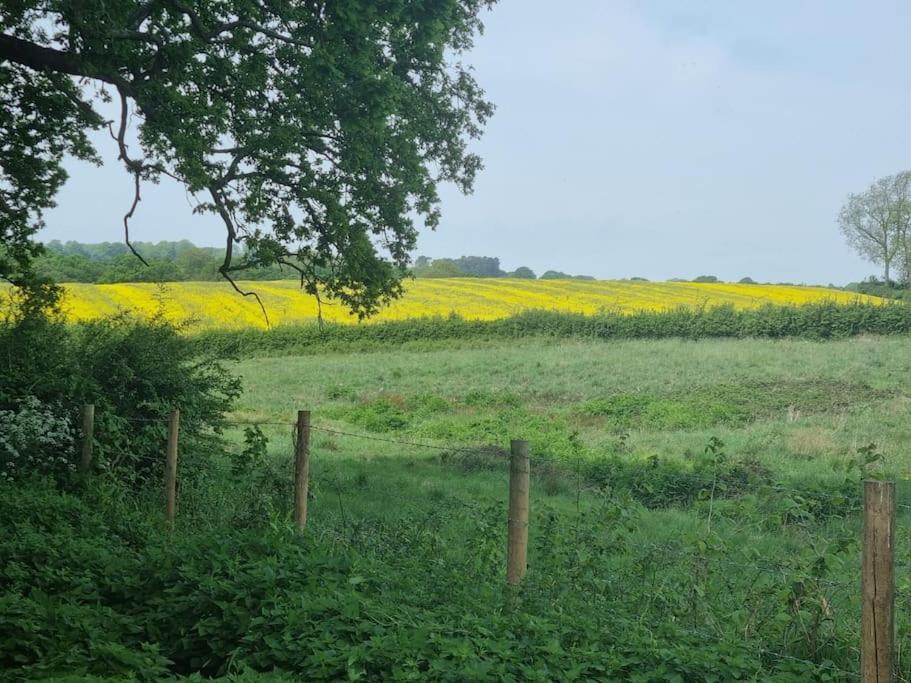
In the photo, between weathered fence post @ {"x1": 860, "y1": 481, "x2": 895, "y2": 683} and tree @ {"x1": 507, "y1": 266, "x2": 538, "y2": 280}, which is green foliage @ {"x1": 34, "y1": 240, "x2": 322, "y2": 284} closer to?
tree @ {"x1": 507, "y1": 266, "x2": 538, "y2": 280}

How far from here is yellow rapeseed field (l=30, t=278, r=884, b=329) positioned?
5197cm

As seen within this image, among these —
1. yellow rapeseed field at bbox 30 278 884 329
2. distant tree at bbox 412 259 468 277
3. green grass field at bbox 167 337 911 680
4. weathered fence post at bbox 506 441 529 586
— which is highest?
distant tree at bbox 412 259 468 277

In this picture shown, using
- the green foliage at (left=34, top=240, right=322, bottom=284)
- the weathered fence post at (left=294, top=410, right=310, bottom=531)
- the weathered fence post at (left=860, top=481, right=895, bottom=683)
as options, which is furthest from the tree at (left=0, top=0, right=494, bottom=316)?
the green foliage at (left=34, top=240, right=322, bottom=284)

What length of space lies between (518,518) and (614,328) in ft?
133

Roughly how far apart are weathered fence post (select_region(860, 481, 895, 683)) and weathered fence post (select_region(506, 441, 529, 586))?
2.49 metres

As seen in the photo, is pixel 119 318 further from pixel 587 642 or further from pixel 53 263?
pixel 53 263

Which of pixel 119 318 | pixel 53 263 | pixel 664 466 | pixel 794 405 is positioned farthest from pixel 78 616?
pixel 53 263

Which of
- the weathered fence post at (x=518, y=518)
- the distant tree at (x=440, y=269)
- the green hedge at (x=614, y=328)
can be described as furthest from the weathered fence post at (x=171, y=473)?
the distant tree at (x=440, y=269)

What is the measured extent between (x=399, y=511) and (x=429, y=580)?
6.09m

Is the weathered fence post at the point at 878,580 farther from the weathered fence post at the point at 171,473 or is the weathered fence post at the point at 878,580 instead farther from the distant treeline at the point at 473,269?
the distant treeline at the point at 473,269

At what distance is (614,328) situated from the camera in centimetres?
4638

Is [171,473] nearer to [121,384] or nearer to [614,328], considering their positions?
[121,384]

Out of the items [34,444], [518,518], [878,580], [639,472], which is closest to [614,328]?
[639,472]

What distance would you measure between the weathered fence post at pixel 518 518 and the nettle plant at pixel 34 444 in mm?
7778
